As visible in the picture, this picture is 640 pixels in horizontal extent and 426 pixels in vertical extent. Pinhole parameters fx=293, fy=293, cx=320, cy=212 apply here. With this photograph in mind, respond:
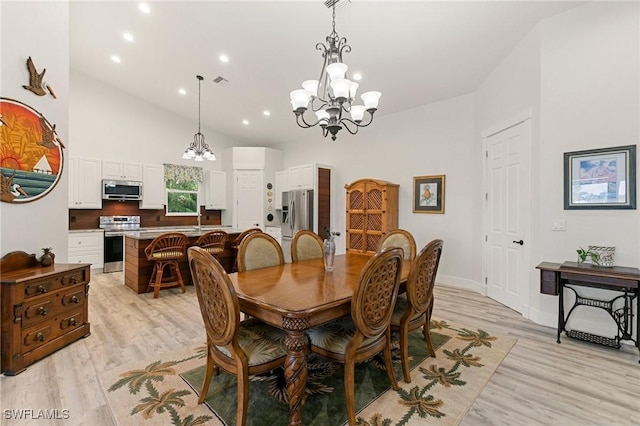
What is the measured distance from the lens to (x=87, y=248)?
18.3 feet

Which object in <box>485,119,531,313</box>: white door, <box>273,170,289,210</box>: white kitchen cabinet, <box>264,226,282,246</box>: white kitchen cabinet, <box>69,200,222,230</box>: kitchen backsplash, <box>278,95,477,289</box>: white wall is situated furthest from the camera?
<box>273,170,289,210</box>: white kitchen cabinet

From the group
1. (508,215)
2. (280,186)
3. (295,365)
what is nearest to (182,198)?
(280,186)

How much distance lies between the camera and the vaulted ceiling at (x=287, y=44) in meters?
3.18

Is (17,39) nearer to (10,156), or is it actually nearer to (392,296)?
(10,156)

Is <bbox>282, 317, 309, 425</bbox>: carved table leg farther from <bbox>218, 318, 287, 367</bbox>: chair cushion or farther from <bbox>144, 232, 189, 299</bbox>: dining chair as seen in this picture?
<bbox>144, 232, 189, 299</bbox>: dining chair

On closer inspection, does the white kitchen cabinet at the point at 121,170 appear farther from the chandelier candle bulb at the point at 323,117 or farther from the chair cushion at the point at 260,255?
the chandelier candle bulb at the point at 323,117

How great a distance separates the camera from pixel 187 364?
2441 mm

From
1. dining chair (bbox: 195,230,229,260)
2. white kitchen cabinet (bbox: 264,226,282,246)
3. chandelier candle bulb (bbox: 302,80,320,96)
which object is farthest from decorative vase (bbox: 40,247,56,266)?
white kitchen cabinet (bbox: 264,226,282,246)

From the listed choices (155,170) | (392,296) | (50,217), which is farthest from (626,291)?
(155,170)

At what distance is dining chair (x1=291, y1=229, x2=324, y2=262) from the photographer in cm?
313

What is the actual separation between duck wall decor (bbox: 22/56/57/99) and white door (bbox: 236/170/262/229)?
4.63 m

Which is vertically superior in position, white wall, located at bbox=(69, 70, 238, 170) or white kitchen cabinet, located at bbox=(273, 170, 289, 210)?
white wall, located at bbox=(69, 70, 238, 170)

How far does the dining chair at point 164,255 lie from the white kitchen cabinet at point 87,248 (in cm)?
212

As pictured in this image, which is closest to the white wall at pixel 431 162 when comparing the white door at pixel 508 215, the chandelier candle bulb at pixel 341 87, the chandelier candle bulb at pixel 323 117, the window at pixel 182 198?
the white door at pixel 508 215
